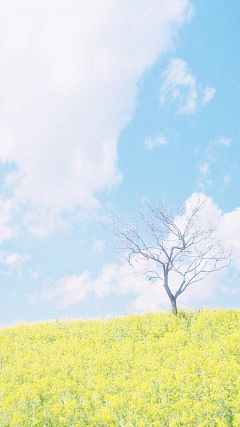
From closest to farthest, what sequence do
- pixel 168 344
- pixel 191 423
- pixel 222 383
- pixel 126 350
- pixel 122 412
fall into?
pixel 191 423
pixel 122 412
pixel 222 383
pixel 126 350
pixel 168 344

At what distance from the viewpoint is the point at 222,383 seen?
10.2 m

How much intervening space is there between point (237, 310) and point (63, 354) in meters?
11.4

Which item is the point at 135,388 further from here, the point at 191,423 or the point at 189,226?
the point at 189,226

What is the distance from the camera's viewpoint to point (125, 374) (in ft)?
39.2

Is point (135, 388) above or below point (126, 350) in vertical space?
below

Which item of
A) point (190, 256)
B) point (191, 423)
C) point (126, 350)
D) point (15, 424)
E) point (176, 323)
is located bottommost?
point (191, 423)

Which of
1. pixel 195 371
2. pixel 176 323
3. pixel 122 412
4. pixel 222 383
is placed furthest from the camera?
pixel 176 323

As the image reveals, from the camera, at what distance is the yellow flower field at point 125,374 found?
8812 mm

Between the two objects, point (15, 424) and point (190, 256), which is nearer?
point (15, 424)

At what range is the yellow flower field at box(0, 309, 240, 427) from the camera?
8812mm

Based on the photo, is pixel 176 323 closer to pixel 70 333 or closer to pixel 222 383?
pixel 70 333

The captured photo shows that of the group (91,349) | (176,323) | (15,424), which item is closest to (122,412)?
(15,424)

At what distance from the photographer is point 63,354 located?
16531 mm

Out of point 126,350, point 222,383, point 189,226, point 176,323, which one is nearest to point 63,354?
point 126,350
